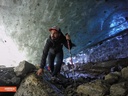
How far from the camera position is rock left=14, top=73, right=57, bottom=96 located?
4.72 metres

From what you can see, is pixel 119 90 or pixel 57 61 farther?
pixel 57 61

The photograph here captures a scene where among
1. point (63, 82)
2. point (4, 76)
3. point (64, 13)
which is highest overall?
point (64, 13)

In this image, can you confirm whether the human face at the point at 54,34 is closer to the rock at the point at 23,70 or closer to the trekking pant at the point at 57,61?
the trekking pant at the point at 57,61

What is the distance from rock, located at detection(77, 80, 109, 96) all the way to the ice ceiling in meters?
4.57

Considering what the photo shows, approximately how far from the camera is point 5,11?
355 inches

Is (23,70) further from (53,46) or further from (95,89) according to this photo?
(95,89)

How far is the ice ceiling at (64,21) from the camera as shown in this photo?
27.7ft

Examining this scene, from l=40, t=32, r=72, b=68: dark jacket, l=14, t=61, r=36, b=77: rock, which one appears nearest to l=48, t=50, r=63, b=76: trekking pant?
l=40, t=32, r=72, b=68: dark jacket

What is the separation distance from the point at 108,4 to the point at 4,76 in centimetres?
561

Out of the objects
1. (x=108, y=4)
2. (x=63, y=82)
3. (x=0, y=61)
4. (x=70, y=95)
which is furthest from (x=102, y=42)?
(x=0, y=61)

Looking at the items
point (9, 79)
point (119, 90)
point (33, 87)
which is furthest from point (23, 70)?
point (119, 90)

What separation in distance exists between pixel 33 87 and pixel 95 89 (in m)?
1.70

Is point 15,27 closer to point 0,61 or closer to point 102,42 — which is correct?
point 0,61

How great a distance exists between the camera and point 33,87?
4898 mm
